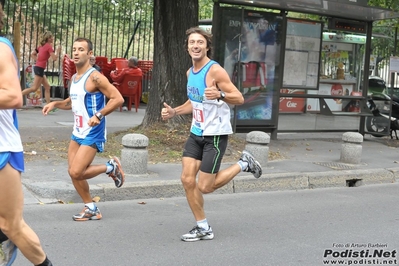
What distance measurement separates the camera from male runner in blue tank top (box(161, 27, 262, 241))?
19.9ft

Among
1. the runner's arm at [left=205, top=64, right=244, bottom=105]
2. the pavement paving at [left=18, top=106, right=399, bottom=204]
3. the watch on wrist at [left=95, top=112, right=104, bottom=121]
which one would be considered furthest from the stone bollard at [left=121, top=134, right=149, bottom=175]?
the runner's arm at [left=205, top=64, right=244, bottom=105]

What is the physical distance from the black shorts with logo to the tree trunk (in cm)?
513

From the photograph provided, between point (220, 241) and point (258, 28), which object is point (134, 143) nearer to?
point (220, 241)

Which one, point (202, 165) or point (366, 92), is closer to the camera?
point (202, 165)

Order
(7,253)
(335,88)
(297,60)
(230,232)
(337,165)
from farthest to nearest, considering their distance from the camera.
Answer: (335,88), (297,60), (337,165), (230,232), (7,253)

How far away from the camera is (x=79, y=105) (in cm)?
663

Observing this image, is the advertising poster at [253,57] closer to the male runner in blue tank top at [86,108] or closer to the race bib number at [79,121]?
the male runner in blue tank top at [86,108]

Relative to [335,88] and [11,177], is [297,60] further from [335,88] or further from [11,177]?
[11,177]

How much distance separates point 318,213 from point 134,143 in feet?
8.93

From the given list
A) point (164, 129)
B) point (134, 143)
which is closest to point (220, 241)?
point (134, 143)

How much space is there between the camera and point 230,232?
671cm

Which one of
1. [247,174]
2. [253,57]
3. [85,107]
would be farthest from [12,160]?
[253,57]

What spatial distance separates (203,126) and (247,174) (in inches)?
138

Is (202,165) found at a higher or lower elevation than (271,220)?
higher
